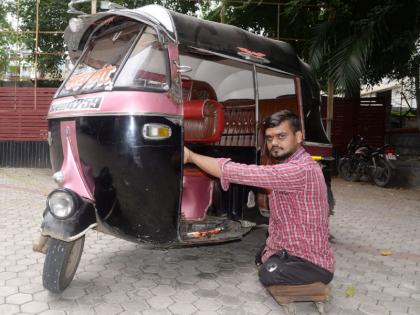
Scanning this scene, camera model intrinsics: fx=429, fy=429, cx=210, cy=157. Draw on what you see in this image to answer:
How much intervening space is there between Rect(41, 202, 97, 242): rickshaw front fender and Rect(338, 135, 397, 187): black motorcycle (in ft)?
31.1

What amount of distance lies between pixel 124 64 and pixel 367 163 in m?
9.53

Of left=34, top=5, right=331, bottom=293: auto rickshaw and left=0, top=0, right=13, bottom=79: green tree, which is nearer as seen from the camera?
left=34, top=5, right=331, bottom=293: auto rickshaw

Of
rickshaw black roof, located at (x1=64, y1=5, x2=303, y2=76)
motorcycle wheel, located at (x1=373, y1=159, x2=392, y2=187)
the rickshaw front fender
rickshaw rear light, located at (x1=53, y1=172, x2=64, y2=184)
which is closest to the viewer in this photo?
the rickshaw front fender

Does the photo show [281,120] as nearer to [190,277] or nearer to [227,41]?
[227,41]

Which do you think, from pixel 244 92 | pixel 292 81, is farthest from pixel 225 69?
pixel 292 81

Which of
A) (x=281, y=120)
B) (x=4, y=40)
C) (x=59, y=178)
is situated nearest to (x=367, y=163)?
(x=281, y=120)

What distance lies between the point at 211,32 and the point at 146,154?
139 cm

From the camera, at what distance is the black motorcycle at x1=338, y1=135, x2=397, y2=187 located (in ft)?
36.2

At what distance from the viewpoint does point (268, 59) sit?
442cm

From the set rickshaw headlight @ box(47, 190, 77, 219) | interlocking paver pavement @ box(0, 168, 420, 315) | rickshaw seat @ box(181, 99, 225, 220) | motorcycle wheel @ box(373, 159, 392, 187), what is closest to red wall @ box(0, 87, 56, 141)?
interlocking paver pavement @ box(0, 168, 420, 315)

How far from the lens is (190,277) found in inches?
162

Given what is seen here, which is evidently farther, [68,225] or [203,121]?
[203,121]

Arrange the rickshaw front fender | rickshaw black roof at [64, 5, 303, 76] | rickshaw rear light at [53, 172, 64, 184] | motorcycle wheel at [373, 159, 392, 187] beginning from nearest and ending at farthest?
the rickshaw front fender, rickshaw rear light at [53, 172, 64, 184], rickshaw black roof at [64, 5, 303, 76], motorcycle wheel at [373, 159, 392, 187]

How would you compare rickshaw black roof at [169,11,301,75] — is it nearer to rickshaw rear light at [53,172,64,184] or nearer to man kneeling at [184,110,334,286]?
man kneeling at [184,110,334,286]
